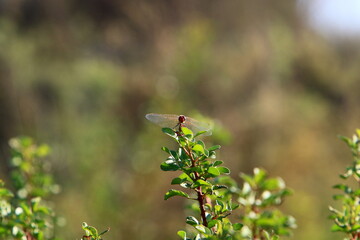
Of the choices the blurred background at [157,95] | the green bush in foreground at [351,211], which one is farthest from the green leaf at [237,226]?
the blurred background at [157,95]

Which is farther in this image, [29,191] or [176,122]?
[29,191]

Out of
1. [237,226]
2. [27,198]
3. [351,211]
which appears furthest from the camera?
[27,198]

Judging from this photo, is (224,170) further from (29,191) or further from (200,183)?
(29,191)

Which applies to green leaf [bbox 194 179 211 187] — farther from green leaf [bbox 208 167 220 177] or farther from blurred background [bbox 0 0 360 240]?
blurred background [bbox 0 0 360 240]

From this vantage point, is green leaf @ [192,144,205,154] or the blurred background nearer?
green leaf @ [192,144,205,154]

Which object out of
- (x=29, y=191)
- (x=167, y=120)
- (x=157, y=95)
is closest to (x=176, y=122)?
(x=167, y=120)

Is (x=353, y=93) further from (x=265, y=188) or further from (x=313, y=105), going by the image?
(x=265, y=188)

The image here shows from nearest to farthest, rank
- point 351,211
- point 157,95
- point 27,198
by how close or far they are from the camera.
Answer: point 351,211 < point 27,198 < point 157,95

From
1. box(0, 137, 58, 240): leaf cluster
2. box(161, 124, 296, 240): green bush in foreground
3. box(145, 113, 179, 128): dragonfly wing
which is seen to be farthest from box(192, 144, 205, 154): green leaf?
box(0, 137, 58, 240): leaf cluster

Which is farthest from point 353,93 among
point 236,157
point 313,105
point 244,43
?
point 236,157
